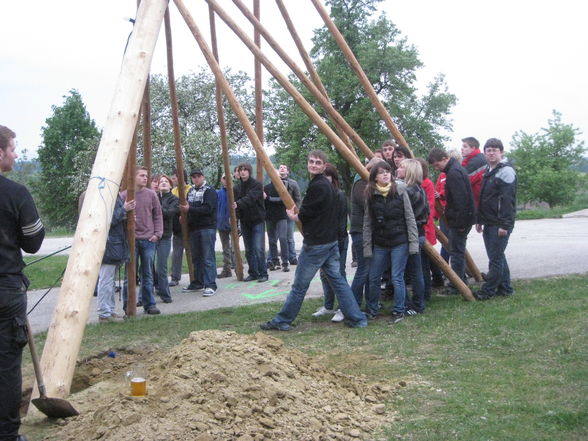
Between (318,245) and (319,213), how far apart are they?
13.5 inches

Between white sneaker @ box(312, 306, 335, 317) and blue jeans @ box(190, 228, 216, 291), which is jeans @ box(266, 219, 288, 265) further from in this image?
white sneaker @ box(312, 306, 335, 317)

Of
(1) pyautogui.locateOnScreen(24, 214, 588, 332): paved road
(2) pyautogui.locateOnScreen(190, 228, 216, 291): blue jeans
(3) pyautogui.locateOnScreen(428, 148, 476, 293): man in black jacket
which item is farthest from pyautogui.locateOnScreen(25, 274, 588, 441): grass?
(2) pyautogui.locateOnScreen(190, 228, 216, 291): blue jeans

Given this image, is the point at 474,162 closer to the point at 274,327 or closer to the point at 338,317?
the point at 338,317

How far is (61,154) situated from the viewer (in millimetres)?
50656

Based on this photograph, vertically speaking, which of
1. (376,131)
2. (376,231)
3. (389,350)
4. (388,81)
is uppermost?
(388,81)

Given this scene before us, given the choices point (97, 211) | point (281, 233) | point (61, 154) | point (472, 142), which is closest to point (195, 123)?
point (61, 154)

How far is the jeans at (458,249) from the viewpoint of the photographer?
8430mm

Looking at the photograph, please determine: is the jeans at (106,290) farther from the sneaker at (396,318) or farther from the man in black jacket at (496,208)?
the man in black jacket at (496,208)

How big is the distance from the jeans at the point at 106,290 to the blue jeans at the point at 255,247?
3.00 metres

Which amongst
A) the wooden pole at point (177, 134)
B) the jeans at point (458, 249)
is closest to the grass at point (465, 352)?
the jeans at point (458, 249)

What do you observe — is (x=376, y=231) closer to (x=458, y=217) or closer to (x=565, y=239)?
(x=458, y=217)

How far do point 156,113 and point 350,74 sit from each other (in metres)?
11.3

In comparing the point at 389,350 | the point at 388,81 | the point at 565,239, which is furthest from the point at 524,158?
the point at 389,350

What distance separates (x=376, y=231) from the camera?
7707 millimetres
